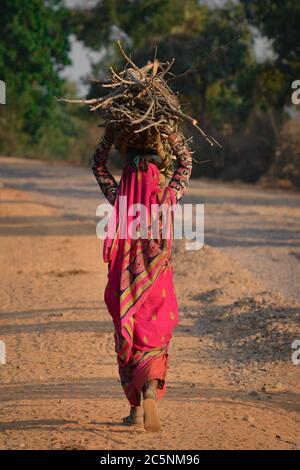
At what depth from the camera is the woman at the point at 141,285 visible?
224 inches

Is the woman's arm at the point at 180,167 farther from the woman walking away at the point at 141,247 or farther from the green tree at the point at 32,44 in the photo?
the green tree at the point at 32,44

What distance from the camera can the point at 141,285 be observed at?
5707 mm

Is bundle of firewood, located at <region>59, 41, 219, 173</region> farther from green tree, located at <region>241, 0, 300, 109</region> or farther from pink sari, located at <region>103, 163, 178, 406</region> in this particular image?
green tree, located at <region>241, 0, 300, 109</region>

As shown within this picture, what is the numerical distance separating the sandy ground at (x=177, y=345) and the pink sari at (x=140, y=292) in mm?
350

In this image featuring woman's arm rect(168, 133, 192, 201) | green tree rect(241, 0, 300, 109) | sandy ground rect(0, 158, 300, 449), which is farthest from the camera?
green tree rect(241, 0, 300, 109)

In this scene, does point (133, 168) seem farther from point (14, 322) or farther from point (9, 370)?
point (14, 322)

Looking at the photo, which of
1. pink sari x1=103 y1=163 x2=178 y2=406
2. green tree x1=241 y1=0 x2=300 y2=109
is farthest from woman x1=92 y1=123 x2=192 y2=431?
green tree x1=241 y1=0 x2=300 y2=109

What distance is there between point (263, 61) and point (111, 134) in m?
21.7

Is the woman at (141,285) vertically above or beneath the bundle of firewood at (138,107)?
beneath

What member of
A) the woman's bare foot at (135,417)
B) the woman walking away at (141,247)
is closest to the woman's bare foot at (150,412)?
the woman walking away at (141,247)

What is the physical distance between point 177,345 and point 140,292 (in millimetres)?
2776

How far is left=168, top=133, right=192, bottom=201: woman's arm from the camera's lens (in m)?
5.88

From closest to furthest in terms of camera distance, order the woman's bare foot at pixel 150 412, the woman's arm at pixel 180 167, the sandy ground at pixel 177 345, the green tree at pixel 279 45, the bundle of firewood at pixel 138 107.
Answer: the woman's bare foot at pixel 150 412, the bundle of firewood at pixel 138 107, the sandy ground at pixel 177 345, the woman's arm at pixel 180 167, the green tree at pixel 279 45

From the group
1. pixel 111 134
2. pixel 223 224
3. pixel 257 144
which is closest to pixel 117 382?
pixel 111 134
